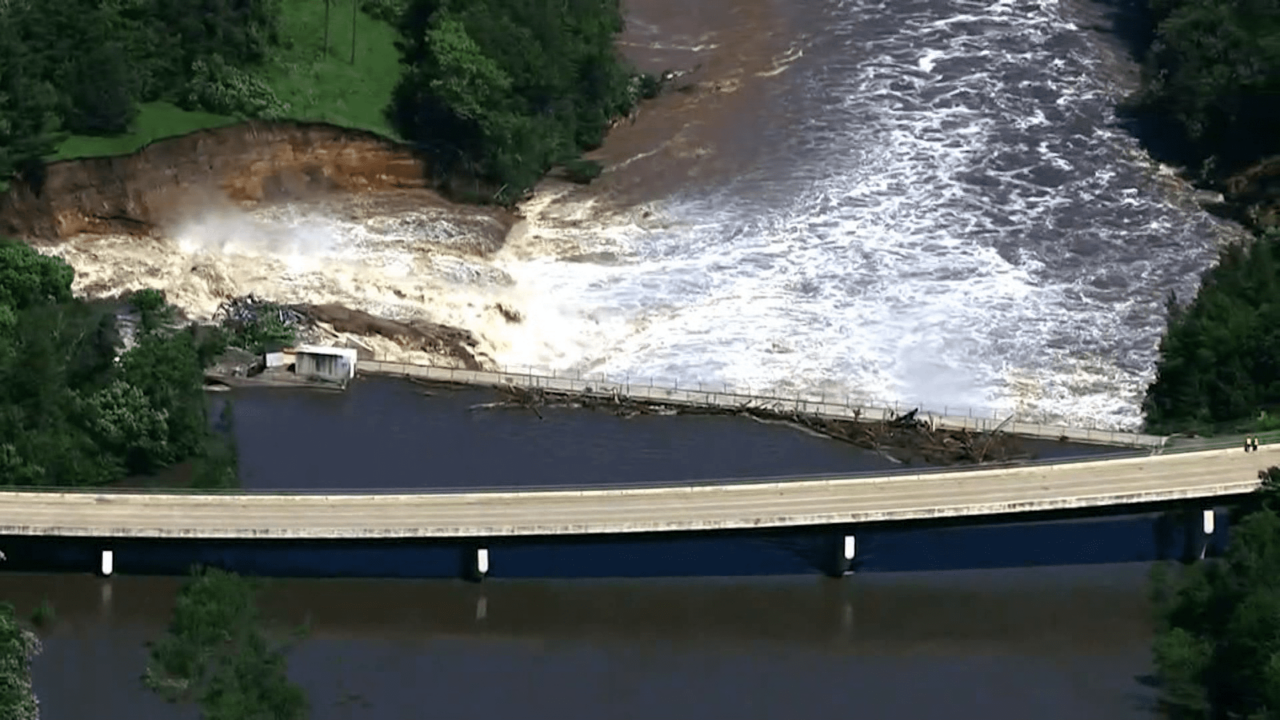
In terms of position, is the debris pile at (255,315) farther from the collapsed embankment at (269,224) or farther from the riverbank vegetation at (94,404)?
the riverbank vegetation at (94,404)

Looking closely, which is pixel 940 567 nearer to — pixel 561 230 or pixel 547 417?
pixel 547 417

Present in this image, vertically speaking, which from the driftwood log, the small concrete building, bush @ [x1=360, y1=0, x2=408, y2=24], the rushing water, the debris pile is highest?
bush @ [x1=360, y1=0, x2=408, y2=24]

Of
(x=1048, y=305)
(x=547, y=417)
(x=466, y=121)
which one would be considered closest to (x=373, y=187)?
(x=466, y=121)

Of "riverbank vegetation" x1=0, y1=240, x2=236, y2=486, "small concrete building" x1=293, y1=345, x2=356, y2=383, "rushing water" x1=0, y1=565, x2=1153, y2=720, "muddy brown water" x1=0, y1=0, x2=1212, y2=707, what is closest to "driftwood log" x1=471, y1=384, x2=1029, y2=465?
"muddy brown water" x1=0, y1=0, x2=1212, y2=707

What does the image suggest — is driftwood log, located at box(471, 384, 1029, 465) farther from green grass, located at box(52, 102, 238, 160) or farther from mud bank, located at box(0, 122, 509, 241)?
green grass, located at box(52, 102, 238, 160)

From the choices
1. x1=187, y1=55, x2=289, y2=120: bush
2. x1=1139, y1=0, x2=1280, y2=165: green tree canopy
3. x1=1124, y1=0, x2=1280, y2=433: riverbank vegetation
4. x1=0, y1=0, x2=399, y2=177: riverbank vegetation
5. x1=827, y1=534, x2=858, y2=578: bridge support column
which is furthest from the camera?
x1=1139, y1=0, x2=1280, y2=165: green tree canopy

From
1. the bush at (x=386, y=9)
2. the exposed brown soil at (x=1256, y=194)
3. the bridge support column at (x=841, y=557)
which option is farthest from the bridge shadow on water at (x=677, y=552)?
the bush at (x=386, y=9)

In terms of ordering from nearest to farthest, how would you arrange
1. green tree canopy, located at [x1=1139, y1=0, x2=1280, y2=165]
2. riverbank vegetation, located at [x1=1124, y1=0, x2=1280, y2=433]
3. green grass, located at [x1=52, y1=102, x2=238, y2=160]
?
1. riverbank vegetation, located at [x1=1124, y1=0, x2=1280, y2=433]
2. green grass, located at [x1=52, y1=102, x2=238, y2=160]
3. green tree canopy, located at [x1=1139, y1=0, x2=1280, y2=165]
